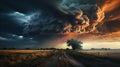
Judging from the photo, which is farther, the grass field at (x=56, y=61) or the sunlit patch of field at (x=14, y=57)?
the sunlit patch of field at (x=14, y=57)

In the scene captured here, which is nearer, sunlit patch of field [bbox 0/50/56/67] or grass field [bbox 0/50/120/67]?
grass field [bbox 0/50/120/67]

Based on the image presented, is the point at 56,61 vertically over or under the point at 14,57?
under

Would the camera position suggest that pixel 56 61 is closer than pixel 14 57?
Yes

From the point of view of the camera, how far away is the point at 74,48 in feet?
584
